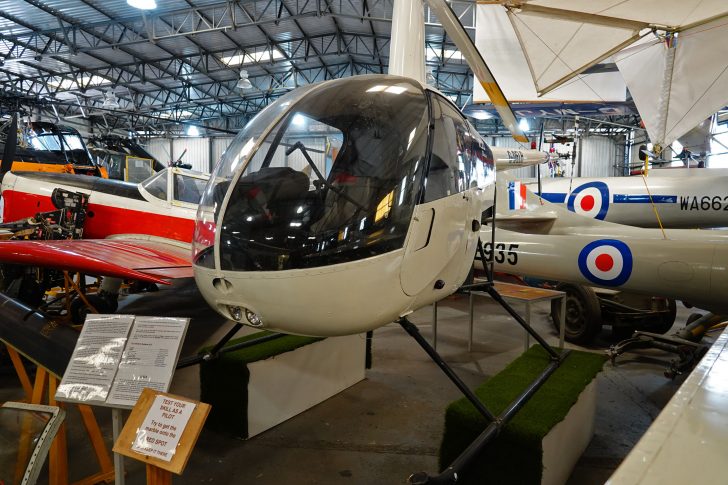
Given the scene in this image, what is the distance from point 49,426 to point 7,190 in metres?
5.59

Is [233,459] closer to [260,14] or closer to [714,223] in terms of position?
[714,223]

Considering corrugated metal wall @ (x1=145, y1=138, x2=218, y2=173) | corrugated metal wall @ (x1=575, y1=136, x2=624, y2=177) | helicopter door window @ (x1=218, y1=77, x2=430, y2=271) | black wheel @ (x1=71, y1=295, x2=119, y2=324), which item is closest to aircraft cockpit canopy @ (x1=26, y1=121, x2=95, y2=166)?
black wheel @ (x1=71, y1=295, x2=119, y2=324)

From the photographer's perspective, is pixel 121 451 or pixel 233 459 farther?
pixel 233 459

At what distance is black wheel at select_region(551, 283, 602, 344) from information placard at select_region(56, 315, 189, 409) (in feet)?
14.8

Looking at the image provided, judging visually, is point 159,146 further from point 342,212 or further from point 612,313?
point 342,212

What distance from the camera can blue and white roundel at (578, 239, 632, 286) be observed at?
4223 millimetres

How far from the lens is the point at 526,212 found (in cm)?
639

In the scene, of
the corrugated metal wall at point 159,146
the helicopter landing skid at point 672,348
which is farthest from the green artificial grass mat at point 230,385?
the corrugated metal wall at point 159,146

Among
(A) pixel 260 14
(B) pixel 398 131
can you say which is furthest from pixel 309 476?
(A) pixel 260 14

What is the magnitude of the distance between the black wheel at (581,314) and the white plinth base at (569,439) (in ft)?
7.21

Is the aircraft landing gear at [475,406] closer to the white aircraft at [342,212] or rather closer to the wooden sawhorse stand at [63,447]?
the white aircraft at [342,212]

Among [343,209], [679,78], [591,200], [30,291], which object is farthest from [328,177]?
[591,200]

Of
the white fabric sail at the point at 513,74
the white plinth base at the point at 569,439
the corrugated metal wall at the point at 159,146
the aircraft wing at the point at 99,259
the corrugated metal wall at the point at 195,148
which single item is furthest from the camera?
the corrugated metal wall at the point at 159,146

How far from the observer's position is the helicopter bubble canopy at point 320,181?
164cm
